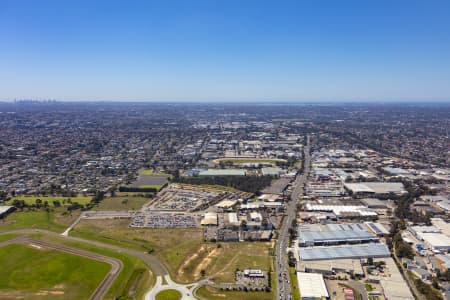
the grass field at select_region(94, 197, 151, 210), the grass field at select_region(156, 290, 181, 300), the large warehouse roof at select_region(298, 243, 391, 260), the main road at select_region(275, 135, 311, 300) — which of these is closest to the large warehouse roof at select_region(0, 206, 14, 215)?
the grass field at select_region(94, 197, 151, 210)

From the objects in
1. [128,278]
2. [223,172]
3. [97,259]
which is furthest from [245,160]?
[128,278]

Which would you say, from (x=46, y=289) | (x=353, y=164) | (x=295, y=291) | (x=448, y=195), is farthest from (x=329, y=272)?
(x=353, y=164)

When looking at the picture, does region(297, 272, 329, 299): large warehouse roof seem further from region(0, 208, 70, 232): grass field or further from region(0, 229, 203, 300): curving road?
region(0, 208, 70, 232): grass field

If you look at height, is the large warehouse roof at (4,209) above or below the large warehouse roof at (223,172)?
below

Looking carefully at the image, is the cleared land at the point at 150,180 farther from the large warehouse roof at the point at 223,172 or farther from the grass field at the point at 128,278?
the grass field at the point at 128,278

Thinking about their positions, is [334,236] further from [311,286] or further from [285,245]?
[311,286]

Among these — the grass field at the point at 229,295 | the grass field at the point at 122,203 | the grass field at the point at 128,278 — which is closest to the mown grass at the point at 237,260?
the grass field at the point at 229,295
